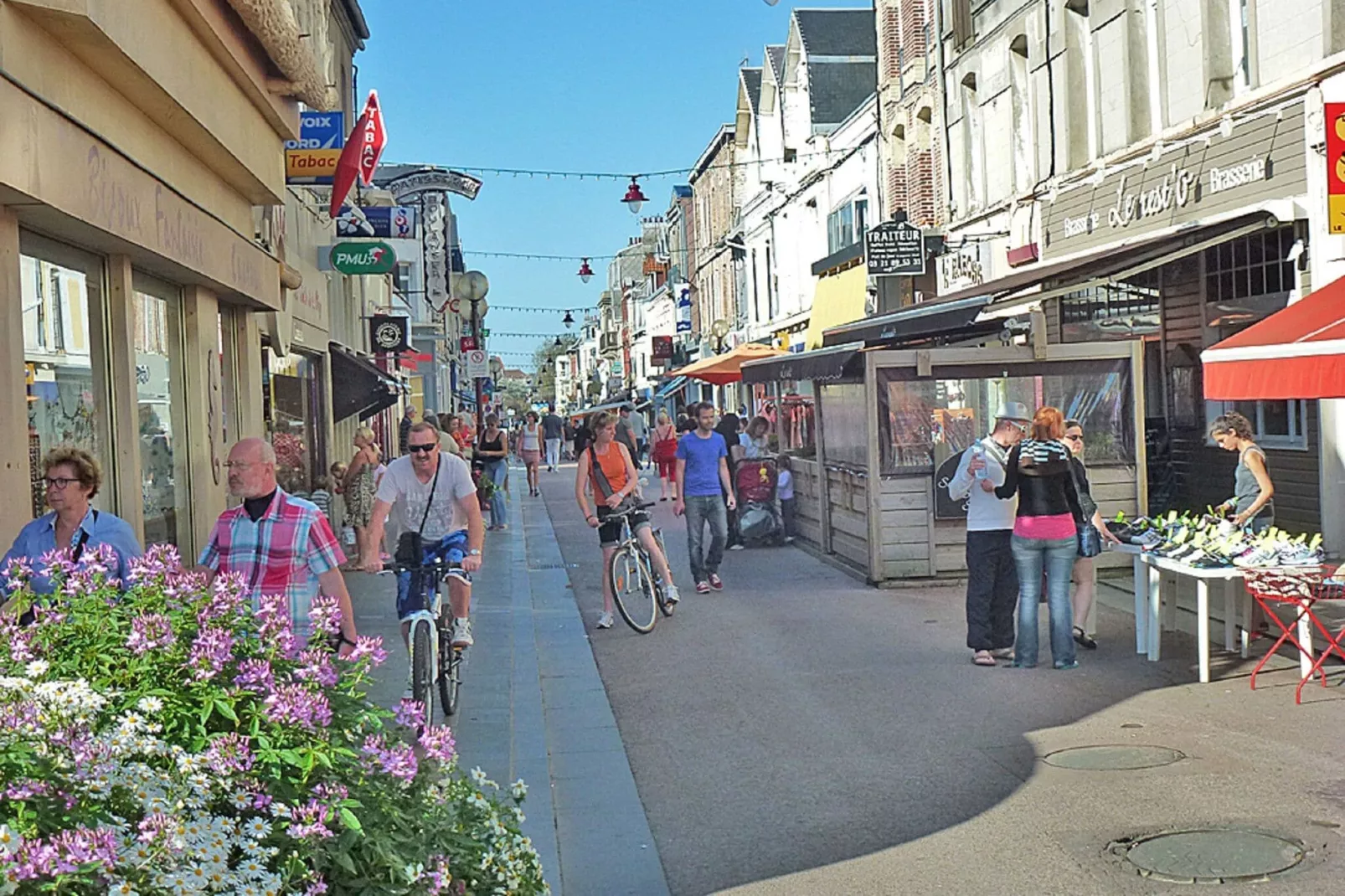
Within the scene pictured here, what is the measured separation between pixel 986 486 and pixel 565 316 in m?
64.3

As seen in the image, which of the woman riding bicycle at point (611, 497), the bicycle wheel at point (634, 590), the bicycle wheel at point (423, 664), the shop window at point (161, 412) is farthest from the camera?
the woman riding bicycle at point (611, 497)

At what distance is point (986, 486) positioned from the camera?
9.74 metres

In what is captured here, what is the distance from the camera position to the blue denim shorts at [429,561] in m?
8.51

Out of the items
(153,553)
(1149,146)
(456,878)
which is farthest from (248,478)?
(1149,146)

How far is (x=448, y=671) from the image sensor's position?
852 cm

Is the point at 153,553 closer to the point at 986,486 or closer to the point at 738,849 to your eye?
the point at 738,849

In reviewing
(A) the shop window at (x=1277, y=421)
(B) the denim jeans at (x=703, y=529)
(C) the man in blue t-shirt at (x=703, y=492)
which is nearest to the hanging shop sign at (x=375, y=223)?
(C) the man in blue t-shirt at (x=703, y=492)

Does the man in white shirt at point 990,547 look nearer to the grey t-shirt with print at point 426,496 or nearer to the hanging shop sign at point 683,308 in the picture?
the grey t-shirt with print at point 426,496

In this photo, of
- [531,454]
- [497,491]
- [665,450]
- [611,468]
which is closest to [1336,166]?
[611,468]

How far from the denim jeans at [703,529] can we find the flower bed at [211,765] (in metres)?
10.0

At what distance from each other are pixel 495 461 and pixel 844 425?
8.62 m

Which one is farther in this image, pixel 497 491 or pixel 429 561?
pixel 497 491

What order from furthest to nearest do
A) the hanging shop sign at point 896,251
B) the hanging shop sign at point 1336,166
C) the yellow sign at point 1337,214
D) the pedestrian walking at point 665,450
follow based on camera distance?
1. the pedestrian walking at point 665,450
2. the hanging shop sign at point 896,251
3. the yellow sign at point 1337,214
4. the hanging shop sign at point 1336,166

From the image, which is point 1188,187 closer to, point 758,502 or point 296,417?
point 758,502
